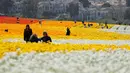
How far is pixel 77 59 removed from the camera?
20.4 m

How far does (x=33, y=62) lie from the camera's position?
61.8 feet

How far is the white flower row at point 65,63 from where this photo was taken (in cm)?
1755

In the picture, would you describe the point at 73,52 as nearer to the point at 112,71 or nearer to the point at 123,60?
the point at 123,60

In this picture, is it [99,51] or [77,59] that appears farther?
[99,51]

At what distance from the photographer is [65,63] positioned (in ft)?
63.1

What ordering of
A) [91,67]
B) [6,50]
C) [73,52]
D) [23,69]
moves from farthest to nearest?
[73,52]
[6,50]
[91,67]
[23,69]

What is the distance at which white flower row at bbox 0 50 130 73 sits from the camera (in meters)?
17.5

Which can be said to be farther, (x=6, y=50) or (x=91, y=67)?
(x=6, y=50)

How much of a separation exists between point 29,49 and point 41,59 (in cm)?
301

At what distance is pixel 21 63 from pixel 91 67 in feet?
10.1

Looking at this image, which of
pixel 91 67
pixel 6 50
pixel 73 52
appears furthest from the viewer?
pixel 73 52

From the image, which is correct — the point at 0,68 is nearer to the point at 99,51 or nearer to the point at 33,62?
the point at 33,62

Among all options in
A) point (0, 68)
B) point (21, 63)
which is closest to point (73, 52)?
point (21, 63)

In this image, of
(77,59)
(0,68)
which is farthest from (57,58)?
(0,68)
